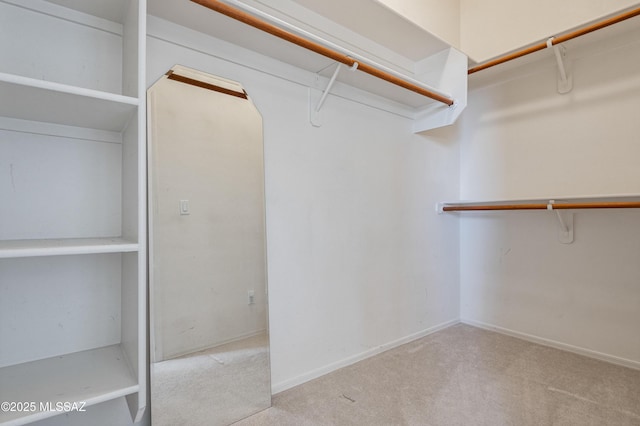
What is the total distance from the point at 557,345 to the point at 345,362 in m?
1.54

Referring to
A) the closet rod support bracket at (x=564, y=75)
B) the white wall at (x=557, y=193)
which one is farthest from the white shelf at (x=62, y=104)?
the white wall at (x=557, y=193)

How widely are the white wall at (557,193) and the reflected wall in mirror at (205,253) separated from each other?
197cm

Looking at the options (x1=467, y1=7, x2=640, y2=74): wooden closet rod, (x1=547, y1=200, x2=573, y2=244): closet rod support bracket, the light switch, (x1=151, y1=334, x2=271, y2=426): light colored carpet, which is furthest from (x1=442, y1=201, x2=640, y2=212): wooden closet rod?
the light switch

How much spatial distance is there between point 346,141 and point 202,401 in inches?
61.6

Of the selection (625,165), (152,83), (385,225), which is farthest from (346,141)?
(625,165)

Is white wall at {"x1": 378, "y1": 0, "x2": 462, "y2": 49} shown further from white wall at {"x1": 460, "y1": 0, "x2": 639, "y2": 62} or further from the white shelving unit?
the white shelving unit

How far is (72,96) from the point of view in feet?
3.16

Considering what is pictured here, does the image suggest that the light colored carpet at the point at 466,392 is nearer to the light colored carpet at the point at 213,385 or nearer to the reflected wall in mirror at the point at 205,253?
the light colored carpet at the point at 213,385

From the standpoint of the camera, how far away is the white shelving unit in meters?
1.01

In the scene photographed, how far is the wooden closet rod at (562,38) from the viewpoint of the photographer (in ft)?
5.51

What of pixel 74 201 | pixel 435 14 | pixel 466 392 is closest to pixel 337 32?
pixel 435 14

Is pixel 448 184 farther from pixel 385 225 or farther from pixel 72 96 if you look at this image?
pixel 72 96

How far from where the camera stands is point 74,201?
1.20 meters

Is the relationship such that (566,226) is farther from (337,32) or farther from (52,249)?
(52,249)
